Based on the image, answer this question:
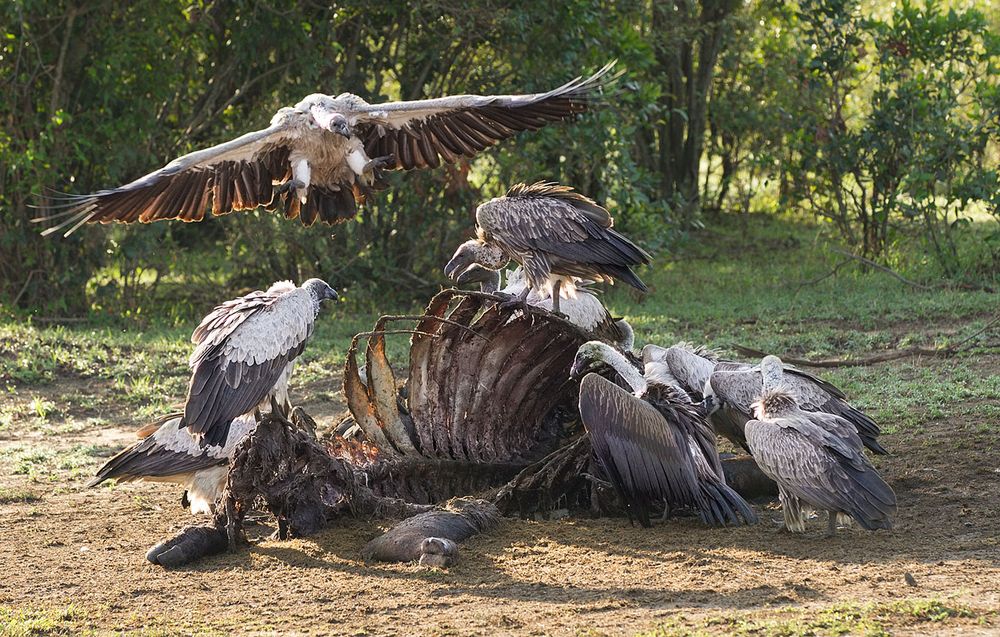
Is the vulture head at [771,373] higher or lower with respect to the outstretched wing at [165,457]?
higher

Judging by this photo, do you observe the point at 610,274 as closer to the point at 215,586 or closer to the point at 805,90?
the point at 215,586

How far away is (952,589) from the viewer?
434cm

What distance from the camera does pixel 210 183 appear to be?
23.8 ft

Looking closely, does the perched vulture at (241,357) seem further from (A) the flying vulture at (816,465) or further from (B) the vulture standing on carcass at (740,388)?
(A) the flying vulture at (816,465)

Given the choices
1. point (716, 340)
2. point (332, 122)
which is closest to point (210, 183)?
point (332, 122)

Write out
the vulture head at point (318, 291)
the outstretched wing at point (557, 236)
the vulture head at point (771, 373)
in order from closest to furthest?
1. the vulture head at point (771, 373)
2. the vulture head at point (318, 291)
3. the outstretched wing at point (557, 236)

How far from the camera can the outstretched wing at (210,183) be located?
676cm

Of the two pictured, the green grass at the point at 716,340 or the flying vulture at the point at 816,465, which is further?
the green grass at the point at 716,340

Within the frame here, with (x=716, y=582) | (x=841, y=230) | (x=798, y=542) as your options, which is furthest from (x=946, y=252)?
(x=716, y=582)

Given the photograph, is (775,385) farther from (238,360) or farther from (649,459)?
(238,360)

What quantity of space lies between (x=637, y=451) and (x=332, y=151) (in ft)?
9.19

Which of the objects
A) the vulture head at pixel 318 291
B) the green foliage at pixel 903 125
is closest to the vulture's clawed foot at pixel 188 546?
the vulture head at pixel 318 291

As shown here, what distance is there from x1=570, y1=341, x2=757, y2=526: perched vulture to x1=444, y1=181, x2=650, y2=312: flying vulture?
1.35 m

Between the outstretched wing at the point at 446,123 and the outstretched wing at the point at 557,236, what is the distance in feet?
1.28
